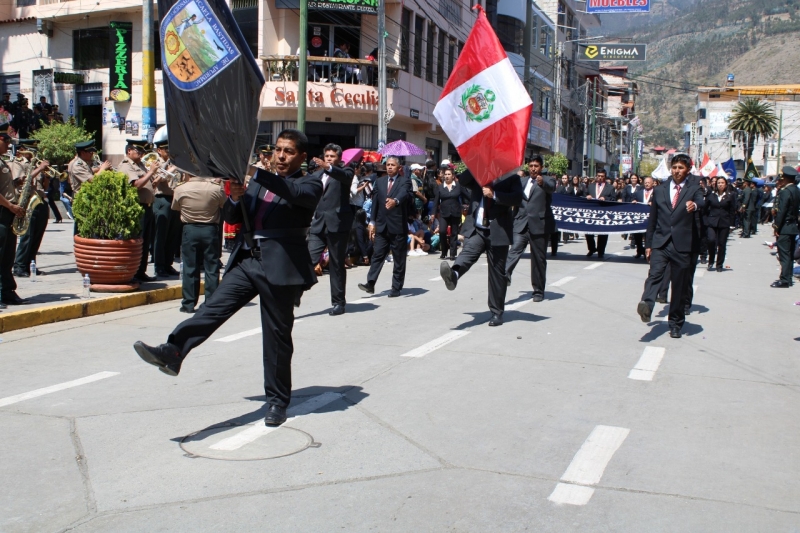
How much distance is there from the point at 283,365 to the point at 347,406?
713mm

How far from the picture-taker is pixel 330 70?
28125mm

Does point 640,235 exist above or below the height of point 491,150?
below

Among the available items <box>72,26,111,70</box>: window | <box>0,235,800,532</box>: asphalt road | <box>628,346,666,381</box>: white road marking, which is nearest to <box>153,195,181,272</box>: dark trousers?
<box>0,235,800,532</box>: asphalt road

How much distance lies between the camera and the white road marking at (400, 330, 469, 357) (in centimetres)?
829

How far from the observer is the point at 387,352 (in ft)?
27.3

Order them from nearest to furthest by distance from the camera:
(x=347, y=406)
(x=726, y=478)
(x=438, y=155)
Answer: (x=726, y=478) → (x=347, y=406) → (x=438, y=155)

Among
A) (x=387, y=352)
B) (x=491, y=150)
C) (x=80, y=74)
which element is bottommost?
(x=387, y=352)

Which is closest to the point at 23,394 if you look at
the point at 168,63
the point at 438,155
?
the point at 168,63

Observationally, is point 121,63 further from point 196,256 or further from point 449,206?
point 196,256

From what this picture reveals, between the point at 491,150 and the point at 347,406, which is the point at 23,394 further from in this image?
the point at 491,150

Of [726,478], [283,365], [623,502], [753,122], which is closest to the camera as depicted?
[623,502]

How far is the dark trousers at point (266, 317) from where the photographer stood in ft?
18.9

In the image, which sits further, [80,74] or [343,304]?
[80,74]

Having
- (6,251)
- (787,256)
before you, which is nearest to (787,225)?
(787,256)
